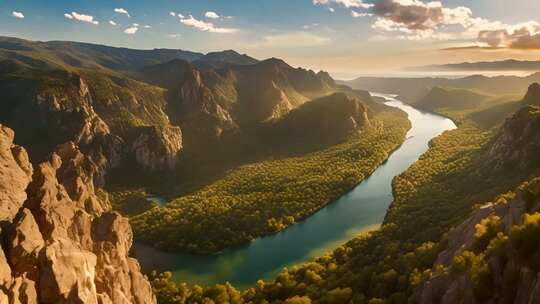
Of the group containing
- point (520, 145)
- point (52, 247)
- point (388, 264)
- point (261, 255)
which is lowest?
point (261, 255)

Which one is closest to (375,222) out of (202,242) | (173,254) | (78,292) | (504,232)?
(202,242)

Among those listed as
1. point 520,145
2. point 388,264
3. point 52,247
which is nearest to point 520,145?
point 520,145

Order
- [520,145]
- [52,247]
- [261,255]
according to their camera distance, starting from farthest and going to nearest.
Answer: [520,145], [261,255], [52,247]

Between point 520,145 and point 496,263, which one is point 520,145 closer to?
point 520,145

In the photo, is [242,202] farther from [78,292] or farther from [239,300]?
[78,292]

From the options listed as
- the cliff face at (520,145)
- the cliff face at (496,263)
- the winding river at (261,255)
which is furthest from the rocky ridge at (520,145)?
the cliff face at (496,263)

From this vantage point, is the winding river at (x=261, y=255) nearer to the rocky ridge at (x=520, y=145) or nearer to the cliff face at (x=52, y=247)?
the cliff face at (x=52, y=247)
